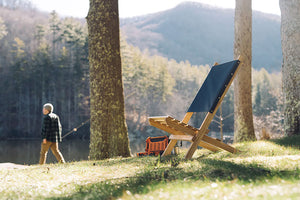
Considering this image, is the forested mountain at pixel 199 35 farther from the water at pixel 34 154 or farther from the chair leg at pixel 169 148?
the chair leg at pixel 169 148

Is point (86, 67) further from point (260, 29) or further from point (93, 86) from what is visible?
point (260, 29)

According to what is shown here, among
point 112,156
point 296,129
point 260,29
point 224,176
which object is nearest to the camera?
point 224,176

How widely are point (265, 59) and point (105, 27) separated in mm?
79802

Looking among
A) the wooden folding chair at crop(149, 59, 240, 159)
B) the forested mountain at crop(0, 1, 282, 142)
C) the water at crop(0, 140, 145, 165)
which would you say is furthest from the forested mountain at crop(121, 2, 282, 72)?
the wooden folding chair at crop(149, 59, 240, 159)

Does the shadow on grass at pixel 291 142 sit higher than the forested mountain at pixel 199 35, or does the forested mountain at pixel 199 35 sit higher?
the forested mountain at pixel 199 35

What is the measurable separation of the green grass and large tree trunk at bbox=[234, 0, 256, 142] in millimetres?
4832

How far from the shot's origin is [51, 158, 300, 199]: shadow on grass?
311cm

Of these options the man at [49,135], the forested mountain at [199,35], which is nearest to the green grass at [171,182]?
the man at [49,135]

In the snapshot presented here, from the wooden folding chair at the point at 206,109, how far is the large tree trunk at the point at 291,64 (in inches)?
120

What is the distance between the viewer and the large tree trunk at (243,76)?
8875mm

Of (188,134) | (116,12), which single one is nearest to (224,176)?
(188,134)

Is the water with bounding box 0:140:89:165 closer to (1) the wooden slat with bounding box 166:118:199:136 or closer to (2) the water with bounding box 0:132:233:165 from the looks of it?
(2) the water with bounding box 0:132:233:165

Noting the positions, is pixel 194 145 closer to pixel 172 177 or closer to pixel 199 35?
pixel 172 177

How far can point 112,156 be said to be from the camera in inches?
272
